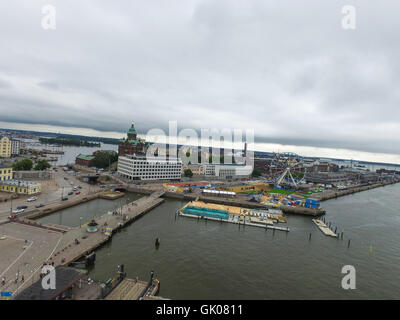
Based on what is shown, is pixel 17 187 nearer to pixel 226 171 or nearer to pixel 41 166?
pixel 41 166

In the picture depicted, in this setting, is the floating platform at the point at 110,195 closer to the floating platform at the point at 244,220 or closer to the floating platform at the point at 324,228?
the floating platform at the point at 244,220

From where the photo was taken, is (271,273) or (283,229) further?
(283,229)

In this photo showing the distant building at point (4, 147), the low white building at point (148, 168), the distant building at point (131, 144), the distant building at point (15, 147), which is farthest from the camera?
the distant building at point (15, 147)

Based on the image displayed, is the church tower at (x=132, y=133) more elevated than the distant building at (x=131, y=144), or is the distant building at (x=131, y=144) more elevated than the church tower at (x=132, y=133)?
the church tower at (x=132, y=133)

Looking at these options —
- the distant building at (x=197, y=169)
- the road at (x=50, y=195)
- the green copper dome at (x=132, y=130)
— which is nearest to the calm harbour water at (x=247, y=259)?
the road at (x=50, y=195)
